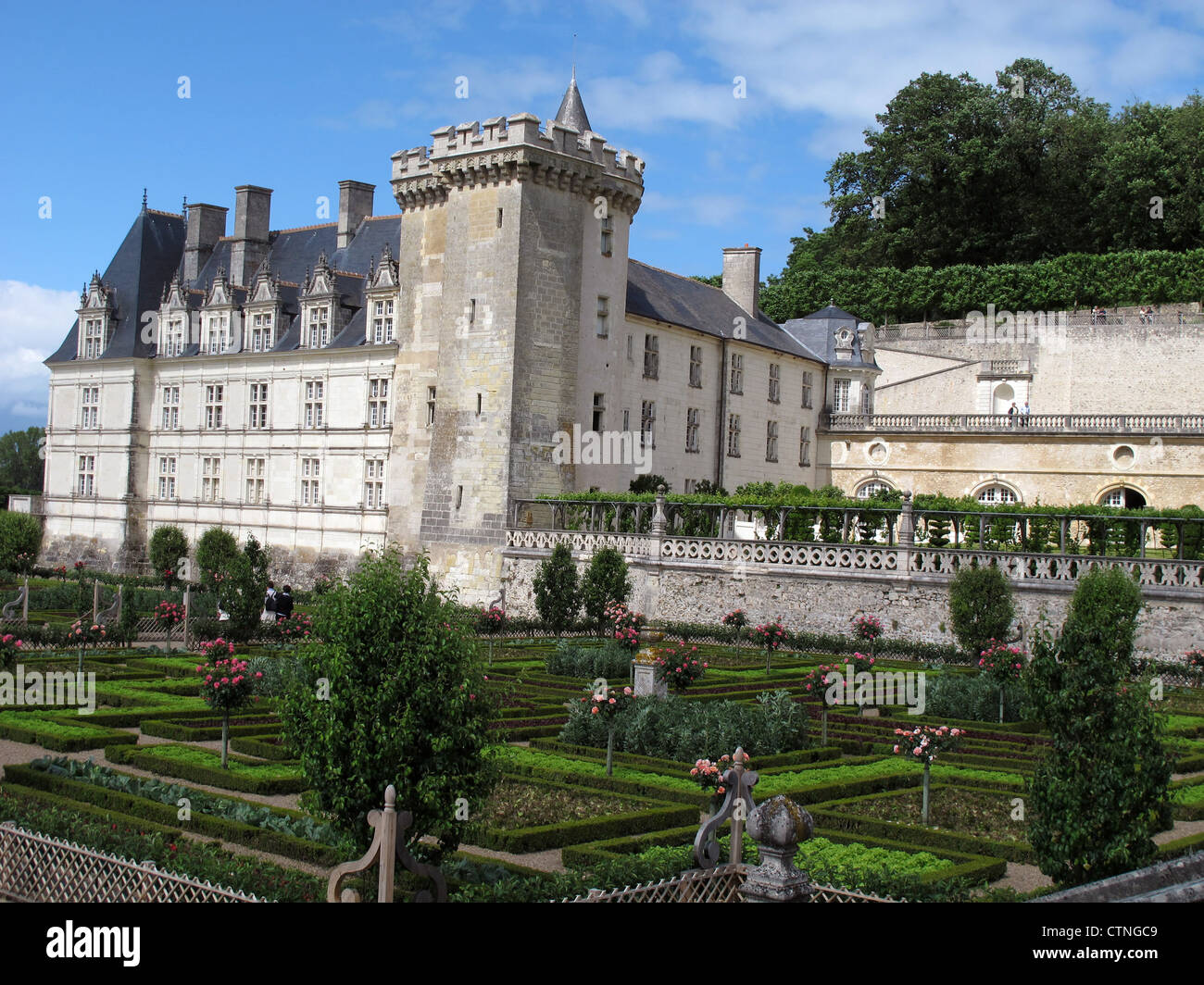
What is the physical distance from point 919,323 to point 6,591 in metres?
40.5

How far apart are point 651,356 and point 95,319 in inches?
955

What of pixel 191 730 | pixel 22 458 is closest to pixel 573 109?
pixel 191 730

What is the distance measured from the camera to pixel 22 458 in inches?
4737

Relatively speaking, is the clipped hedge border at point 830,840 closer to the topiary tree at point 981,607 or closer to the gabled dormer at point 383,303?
the topiary tree at point 981,607

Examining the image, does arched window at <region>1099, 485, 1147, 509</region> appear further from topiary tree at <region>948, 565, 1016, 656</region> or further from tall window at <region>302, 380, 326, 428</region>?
tall window at <region>302, 380, 326, 428</region>

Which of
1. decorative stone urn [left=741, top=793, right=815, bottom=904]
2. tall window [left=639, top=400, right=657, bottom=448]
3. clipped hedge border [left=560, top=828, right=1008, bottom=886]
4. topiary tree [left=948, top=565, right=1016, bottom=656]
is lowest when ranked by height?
clipped hedge border [left=560, top=828, right=1008, bottom=886]

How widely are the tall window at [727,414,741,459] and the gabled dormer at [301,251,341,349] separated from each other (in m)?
14.0

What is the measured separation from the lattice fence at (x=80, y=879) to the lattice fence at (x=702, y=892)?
2.64 meters

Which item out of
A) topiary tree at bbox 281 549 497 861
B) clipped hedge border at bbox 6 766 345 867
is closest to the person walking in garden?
clipped hedge border at bbox 6 766 345 867

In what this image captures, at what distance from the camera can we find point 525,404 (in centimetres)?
3753

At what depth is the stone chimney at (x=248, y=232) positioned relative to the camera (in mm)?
49688

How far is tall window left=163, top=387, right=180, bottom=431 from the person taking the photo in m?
50.3

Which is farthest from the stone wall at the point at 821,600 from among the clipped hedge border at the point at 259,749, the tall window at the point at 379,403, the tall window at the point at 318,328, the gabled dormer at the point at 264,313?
the clipped hedge border at the point at 259,749
